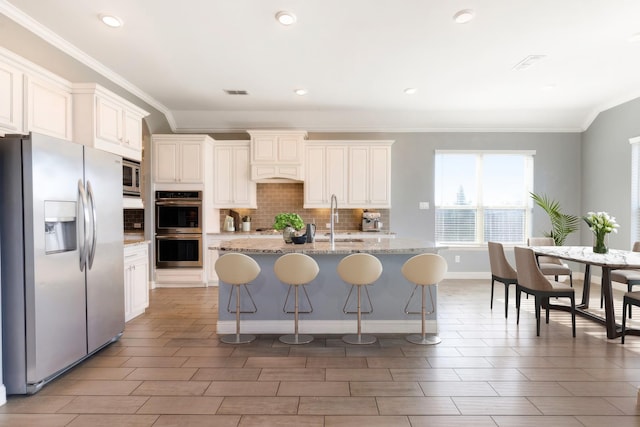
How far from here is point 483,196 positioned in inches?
278

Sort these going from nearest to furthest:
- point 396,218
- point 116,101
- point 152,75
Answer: point 116,101, point 152,75, point 396,218

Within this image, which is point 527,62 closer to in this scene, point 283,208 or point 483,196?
point 483,196

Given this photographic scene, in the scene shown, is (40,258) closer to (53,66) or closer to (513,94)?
(53,66)

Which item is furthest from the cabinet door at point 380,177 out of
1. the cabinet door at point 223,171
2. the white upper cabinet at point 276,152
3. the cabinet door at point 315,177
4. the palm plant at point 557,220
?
the palm plant at point 557,220

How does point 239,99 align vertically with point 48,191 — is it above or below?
above

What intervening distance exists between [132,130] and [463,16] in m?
3.79

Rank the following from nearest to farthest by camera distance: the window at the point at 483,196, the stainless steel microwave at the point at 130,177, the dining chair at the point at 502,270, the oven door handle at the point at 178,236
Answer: the stainless steel microwave at the point at 130,177 < the dining chair at the point at 502,270 < the oven door handle at the point at 178,236 < the window at the point at 483,196

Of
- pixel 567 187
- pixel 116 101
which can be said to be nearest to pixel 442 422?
pixel 116 101

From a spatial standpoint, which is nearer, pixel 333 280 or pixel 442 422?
pixel 442 422

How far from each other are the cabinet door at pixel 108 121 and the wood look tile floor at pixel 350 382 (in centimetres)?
209

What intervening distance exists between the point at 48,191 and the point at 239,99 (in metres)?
3.60

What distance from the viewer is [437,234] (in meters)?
7.09

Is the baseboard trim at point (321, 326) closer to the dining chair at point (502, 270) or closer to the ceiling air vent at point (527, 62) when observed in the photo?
the dining chair at point (502, 270)

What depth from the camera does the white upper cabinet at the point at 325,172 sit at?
21.5ft
